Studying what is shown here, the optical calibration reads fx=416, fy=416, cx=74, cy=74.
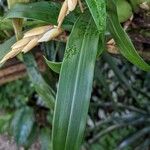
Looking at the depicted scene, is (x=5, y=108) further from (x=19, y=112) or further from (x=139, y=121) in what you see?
(x=139, y=121)

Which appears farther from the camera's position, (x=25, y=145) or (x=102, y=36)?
(x=25, y=145)

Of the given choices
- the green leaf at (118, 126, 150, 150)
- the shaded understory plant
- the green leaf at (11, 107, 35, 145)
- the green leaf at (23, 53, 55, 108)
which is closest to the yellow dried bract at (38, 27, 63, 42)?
the shaded understory plant

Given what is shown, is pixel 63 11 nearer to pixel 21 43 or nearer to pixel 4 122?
pixel 21 43

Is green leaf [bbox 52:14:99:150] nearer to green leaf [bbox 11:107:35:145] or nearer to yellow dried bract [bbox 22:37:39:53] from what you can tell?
yellow dried bract [bbox 22:37:39:53]

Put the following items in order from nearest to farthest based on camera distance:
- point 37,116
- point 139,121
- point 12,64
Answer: point 12,64 < point 139,121 < point 37,116

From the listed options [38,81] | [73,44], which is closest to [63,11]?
[73,44]

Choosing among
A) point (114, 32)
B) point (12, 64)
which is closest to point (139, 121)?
point (12, 64)
